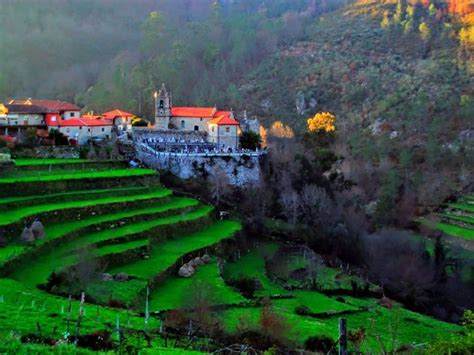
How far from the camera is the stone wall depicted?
158ft

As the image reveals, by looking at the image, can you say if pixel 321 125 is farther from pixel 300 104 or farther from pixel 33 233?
pixel 33 233

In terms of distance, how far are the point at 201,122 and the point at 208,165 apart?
658 cm

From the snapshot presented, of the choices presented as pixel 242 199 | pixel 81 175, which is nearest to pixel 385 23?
pixel 242 199

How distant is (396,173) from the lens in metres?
64.8

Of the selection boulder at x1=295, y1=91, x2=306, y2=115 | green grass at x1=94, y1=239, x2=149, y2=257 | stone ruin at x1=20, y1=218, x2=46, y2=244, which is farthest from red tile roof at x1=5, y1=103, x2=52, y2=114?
boulder at x1=295, y1=91, x2=306, y2=115

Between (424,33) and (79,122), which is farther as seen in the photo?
(424,33)

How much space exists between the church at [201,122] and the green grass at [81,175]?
889cm

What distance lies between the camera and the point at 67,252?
2962 cm

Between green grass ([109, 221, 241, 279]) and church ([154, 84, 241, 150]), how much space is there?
1139 centimetres

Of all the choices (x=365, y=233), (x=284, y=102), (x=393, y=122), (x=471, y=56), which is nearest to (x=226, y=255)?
(x=365, y=233)

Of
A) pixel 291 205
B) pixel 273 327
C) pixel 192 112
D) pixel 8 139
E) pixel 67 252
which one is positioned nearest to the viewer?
pixel 273 327

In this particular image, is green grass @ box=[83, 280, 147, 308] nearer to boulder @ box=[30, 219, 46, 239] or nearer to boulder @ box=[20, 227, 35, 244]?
boulder @ box=[20, 227, 35, 244]

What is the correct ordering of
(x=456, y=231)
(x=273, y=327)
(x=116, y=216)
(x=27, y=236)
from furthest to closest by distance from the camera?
(x=456, y=231) < (x=116, y=216) < (x=27, y=236) < (x=273, y=327)

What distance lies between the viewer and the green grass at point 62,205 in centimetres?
3125
